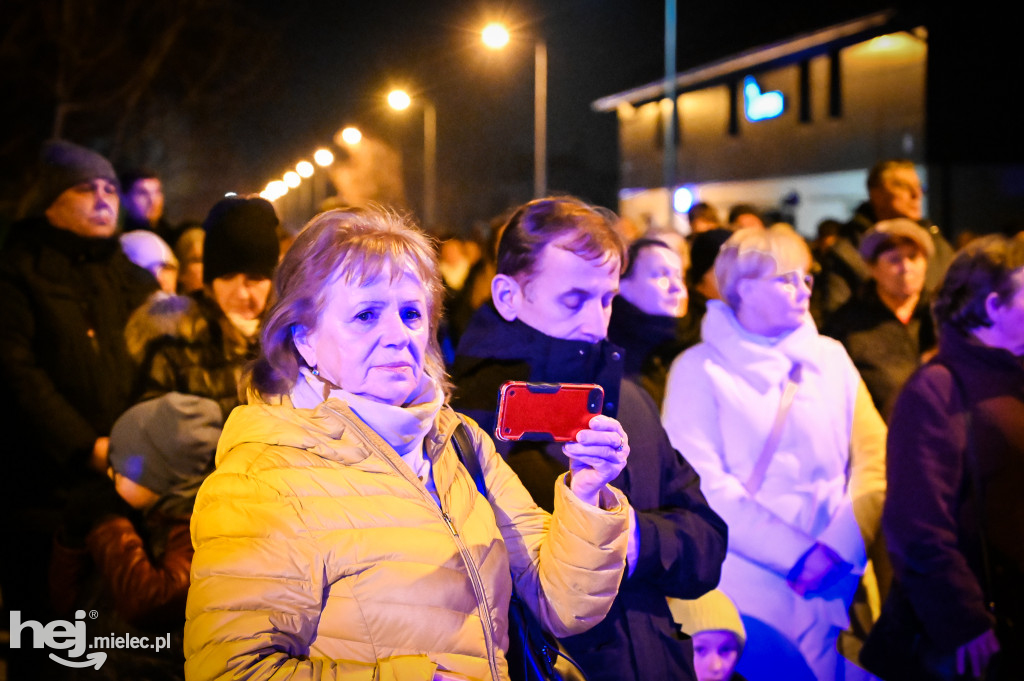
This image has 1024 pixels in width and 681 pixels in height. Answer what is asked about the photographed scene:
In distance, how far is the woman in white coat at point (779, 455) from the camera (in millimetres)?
3340

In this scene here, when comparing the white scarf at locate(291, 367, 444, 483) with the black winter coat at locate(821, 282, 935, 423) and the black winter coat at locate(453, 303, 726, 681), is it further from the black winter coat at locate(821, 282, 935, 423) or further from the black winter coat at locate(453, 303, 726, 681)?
the black winter coat at locate(821, 282, 935, 423)

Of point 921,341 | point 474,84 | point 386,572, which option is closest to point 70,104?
point 474,84

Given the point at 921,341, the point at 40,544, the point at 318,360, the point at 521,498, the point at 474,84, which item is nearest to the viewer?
the point at 318,360

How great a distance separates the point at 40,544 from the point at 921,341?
4802mm

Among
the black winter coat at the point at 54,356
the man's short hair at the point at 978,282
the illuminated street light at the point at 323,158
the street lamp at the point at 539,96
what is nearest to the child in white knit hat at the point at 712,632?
the man's short hair at the point at 978,282

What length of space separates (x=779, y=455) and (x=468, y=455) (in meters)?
1.75

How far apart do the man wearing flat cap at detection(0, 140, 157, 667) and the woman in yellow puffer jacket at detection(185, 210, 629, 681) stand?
6.65 ft

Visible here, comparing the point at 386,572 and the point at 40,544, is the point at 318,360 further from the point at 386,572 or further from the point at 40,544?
the point at 40,544

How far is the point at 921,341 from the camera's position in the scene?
16.3 ft

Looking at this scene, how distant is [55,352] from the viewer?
12.5 feet

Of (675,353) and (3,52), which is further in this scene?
(3,52)

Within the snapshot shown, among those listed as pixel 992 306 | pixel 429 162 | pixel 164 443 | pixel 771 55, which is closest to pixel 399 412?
pixel 164 443

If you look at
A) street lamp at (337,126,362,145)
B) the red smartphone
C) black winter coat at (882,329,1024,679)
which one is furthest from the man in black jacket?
street lamp at (337,126,362,145)

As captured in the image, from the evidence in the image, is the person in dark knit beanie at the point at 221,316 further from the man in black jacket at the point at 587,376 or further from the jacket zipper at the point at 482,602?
the jacket zipper at the point at 482,602
